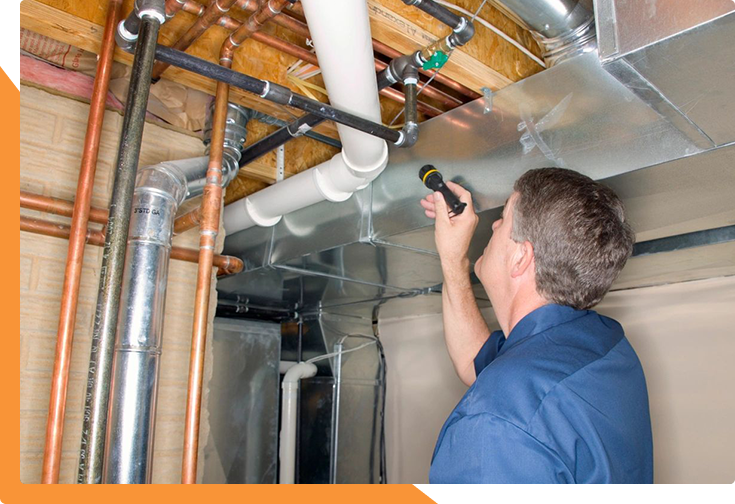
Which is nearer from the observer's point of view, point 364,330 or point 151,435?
point 151,435

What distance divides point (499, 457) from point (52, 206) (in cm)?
112

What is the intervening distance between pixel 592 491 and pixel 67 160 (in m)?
1.38

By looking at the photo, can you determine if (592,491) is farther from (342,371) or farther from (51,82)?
(342,371)

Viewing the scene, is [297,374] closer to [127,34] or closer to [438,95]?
[438,95]

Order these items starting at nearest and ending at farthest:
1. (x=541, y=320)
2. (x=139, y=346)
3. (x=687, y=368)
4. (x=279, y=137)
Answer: (x=541, y=320) → (x=139, y=346) → (x=279, y=137) → (x=687, y=368)

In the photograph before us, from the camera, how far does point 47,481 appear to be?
110 centimetres

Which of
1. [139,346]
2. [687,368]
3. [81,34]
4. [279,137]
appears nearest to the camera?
[139,346]

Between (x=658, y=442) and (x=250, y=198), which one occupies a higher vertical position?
(x=250, y=198)

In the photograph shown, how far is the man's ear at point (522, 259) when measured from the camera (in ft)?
3.62

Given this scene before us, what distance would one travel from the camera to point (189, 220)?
1425 mm

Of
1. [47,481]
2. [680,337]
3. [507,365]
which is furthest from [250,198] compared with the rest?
[680,337]

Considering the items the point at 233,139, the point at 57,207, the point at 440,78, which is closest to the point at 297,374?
the point at 233,139

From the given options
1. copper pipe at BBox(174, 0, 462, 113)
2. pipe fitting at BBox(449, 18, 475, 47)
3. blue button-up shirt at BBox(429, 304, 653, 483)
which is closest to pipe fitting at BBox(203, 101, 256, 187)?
copper pipe at BBox(174, 0, 462, 113)

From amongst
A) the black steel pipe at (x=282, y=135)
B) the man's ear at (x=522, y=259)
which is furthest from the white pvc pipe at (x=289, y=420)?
the man's ear at (x=522, y=259)
